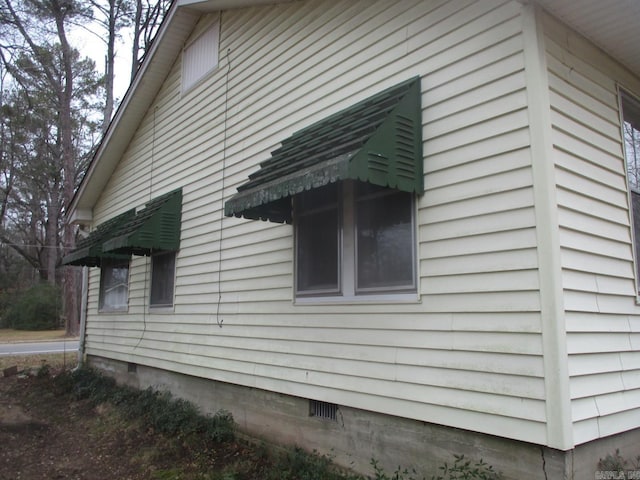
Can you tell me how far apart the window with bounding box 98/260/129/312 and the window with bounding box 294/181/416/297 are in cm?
598

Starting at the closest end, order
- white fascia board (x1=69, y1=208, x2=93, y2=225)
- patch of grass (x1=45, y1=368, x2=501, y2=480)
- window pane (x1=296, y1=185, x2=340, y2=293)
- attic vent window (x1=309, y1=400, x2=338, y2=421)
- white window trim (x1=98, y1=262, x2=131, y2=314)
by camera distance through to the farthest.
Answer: patch of grass (x1=45, y1=368, x2=501, y2=480) → attic vent window (x1=309, y1=400, x2=338, y2=421) → window pane (x1=296, y1=185, x2=340, y2=293) → white window trim (x1=98, y1=262, x2=131, y2=314) → white fascia board (x1=69, y1=208, x2=93, y2=225)

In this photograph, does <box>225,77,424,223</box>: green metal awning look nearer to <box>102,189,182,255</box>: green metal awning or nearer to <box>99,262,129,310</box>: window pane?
<box>102,189,182,255</box>: green metal awning

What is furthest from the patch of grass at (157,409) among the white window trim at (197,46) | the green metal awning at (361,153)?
the white window trim at (197,46)

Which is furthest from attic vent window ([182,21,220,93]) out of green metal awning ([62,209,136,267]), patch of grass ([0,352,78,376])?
patch of grass ([0,352,78,376])

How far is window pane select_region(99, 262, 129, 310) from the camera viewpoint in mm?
10273

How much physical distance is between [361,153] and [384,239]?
0.99 metres

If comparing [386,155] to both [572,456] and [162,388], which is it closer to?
[572,456]

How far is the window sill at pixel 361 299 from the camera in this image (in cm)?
425

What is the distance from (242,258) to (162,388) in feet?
10.8

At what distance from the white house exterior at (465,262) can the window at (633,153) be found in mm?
59

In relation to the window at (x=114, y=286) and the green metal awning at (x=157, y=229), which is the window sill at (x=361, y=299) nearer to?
the green metal awning at (x=157, y=229)

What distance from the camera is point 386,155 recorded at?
4.05m

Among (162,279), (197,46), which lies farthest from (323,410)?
(197,46)

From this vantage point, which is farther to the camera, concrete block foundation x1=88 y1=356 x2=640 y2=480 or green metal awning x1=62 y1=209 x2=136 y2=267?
green metal awning x1=62 y1=209 x2=136 y2=267
